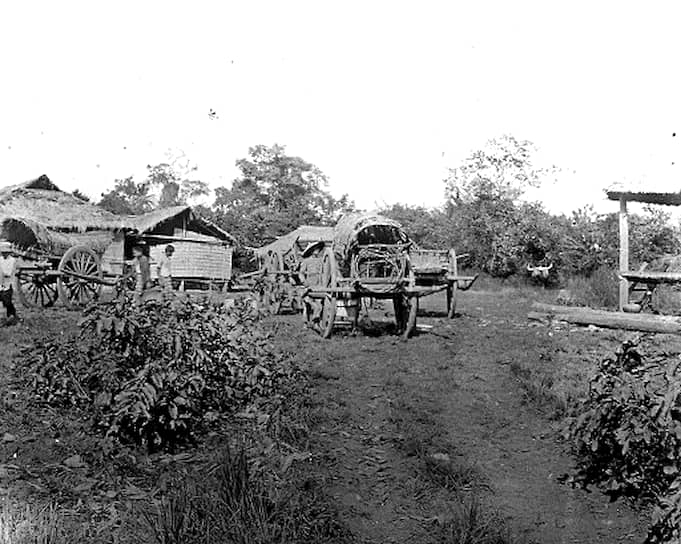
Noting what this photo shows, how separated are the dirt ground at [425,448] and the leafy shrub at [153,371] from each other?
349 mm

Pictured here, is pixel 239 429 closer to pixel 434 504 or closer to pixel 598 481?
pixel 434 504

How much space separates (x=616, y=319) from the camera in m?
13.3

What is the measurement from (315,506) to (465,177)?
38274 millimetres

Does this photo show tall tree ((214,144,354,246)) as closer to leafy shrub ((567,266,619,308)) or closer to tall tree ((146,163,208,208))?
tall tree ((146,163,208,208))

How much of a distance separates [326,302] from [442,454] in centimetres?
657

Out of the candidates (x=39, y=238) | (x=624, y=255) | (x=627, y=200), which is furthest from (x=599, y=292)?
(x=39, y=238)

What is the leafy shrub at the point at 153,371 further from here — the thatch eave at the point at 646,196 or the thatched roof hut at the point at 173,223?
the thatched roof hut at the point at 173,223

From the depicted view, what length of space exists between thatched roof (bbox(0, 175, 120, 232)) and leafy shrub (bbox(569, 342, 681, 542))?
20.8 meters

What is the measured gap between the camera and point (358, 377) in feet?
27.6

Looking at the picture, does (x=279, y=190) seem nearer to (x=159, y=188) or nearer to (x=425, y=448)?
(x=159, y=188)

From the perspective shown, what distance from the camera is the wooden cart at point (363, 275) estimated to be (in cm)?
1152

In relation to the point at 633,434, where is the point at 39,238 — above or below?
above

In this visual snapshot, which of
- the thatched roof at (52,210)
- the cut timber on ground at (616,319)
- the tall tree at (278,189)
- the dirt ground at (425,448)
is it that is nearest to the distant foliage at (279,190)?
the tall tree at (278,189)

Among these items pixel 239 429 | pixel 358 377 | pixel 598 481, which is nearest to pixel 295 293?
pixel 358 377
